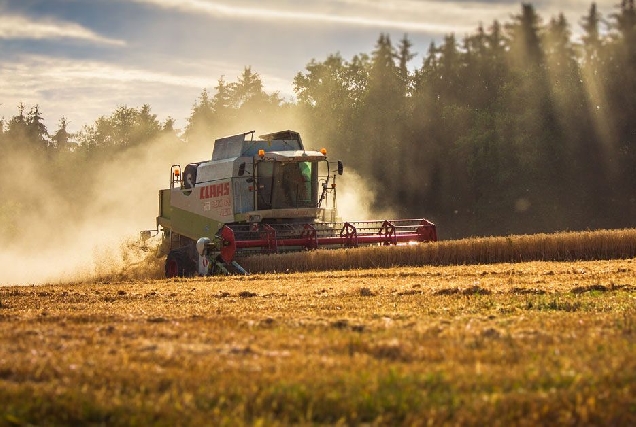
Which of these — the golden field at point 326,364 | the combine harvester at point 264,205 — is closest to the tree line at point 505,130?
the combine harvester at point 264,205

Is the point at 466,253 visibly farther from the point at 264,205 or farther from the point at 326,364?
the point at 326,364

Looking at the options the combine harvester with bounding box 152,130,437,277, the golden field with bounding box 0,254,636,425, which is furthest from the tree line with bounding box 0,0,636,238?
the golden field with bounding box 0,254,636,425

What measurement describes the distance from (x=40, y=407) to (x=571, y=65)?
155 feet

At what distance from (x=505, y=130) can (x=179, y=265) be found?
1148 inches

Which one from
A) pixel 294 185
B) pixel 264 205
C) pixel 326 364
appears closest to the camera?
pixel 326 364

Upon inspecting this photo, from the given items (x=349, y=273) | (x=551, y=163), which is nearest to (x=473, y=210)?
(x=551, y=163)

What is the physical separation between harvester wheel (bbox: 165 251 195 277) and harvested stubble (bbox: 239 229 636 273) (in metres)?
2.47

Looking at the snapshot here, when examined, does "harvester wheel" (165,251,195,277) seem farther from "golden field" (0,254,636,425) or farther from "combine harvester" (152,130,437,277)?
"golden field" (0,254,636,425)

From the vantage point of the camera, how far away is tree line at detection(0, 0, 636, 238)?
4784 centimetres

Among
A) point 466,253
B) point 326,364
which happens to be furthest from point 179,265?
point 326,364

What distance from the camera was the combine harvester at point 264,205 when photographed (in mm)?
23922

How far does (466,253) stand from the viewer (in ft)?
73.1

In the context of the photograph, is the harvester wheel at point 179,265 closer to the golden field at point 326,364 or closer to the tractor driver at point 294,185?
the tractor driver at point 294,185

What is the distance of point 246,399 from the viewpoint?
17.1ft
